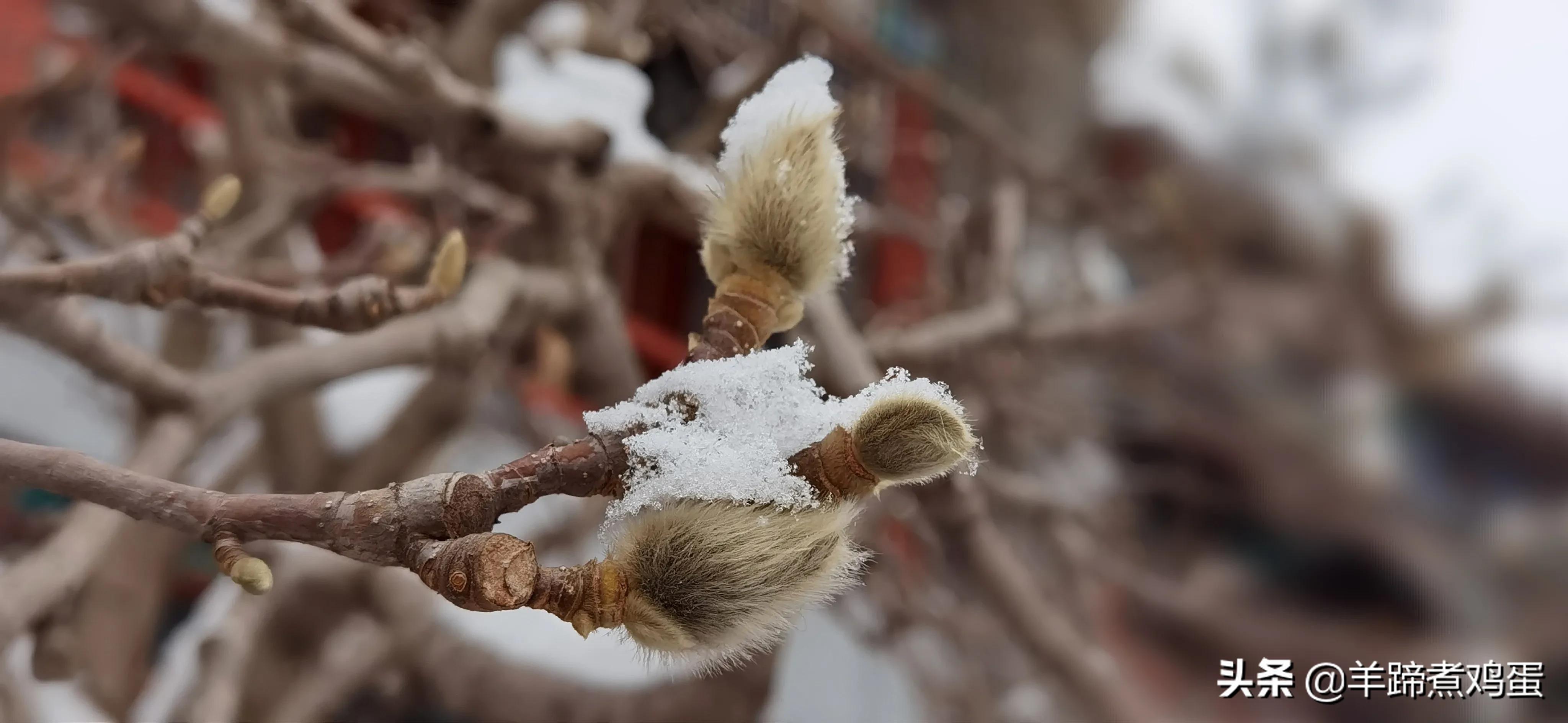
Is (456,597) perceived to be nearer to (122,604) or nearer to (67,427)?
(122,604)

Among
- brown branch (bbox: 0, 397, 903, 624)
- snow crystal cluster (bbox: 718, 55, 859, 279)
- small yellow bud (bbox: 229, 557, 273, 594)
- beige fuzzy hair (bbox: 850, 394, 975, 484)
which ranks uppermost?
snow crystal cluster (bbox: 718, 55, 859, 279)

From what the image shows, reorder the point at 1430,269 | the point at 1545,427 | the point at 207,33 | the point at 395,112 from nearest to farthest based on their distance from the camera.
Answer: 1. the point at 207,33
2. the point at 395,112
3. the point at 1545,427
4. the point at 1430,269

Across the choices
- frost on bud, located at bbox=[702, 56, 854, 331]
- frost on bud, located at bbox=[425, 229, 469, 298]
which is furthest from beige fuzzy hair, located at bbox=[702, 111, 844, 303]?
frost on bud, located at bbox=[425, 229, 469, 298]

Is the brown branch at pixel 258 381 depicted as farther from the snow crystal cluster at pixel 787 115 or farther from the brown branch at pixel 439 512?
the snow crystal cluster at pixel 787 115

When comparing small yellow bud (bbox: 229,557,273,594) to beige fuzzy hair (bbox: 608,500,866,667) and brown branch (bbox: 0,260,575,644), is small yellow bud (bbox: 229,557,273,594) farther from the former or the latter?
brown branch (bbox: 0,260,575,644)

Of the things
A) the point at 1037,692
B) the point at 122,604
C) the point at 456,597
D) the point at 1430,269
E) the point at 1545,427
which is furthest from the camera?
the point at 1430,269

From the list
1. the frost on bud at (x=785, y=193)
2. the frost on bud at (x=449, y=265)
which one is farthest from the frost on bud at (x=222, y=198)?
the frost on bud at (x=785, y=193)

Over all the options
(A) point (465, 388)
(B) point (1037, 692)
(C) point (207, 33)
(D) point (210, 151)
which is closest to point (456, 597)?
(C) point (207, 33)
